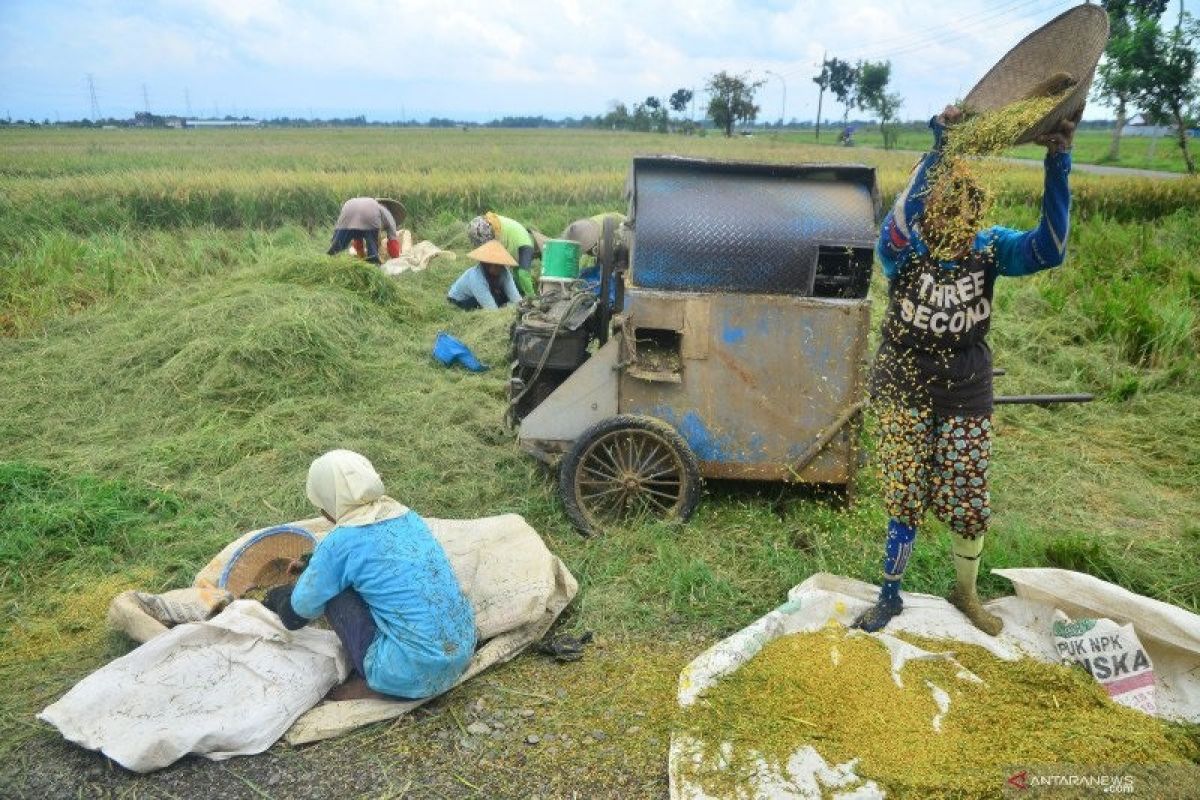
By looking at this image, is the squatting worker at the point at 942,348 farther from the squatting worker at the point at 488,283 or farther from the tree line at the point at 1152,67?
the tree line at the point at 1152,67

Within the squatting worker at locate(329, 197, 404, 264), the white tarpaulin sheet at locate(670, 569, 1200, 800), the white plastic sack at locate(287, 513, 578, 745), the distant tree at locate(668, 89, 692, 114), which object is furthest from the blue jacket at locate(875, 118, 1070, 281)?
the distant tree at locate(668, 89, 692, 114)

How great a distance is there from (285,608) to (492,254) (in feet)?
16.3

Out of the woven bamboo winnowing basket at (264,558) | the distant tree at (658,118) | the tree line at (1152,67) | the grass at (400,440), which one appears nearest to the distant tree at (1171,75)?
the tree line at (1152,67)

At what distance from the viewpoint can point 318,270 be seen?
7227 mm

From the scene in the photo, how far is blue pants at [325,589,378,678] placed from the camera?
2.85 m

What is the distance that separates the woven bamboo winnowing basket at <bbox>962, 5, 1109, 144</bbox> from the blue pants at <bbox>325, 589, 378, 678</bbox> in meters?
2.60

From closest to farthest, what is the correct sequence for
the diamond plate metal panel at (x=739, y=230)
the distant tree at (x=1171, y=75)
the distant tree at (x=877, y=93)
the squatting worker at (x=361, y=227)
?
the diamond plate metal panel at (x=739, y=230), the squatting worker at (x=361, y=227), the distant tree at (x=1171, y=75), the distant tree at (x=877, y=93)

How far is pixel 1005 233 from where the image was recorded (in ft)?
9.30

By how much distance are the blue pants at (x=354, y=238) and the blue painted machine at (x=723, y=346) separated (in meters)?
5.78

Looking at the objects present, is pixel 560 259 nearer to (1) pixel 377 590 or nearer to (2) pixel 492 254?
(2) pixel 492 254

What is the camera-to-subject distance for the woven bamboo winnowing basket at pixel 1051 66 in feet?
8.07

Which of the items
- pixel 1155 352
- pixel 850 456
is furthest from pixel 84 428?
pixel 1155 352

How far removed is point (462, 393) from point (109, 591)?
8.60 ft

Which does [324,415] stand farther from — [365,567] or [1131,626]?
[1131,626]
